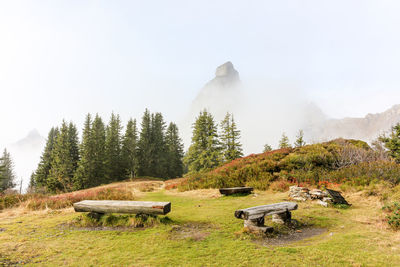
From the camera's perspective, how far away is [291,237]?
5.29 metres

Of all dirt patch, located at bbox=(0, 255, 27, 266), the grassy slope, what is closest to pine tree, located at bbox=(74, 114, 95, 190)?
the grassy slope

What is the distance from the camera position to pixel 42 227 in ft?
21.1

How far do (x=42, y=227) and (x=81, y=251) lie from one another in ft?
10.3

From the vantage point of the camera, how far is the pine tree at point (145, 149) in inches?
2055

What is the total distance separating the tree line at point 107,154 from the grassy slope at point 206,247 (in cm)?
3620

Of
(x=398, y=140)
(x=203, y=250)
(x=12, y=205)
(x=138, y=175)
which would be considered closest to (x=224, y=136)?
(x=398, y=140)

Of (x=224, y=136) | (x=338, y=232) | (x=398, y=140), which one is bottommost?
(x=338, y=232)

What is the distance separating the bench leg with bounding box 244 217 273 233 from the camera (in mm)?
5301

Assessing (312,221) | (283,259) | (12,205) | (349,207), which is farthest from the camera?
(12,205)

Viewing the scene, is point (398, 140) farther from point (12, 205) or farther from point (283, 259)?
point (12, 205)

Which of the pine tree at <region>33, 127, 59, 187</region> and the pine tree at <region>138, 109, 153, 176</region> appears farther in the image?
the pine tree at <region>138, 109, 153, 176</region>

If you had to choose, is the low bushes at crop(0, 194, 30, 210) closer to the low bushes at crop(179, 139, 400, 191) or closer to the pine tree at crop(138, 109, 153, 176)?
the low bushes at crop(179, 139, 400, 191)

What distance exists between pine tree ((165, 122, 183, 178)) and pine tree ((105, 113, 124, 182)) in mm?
13309

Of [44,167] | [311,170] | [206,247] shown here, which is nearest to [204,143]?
[311,170]
